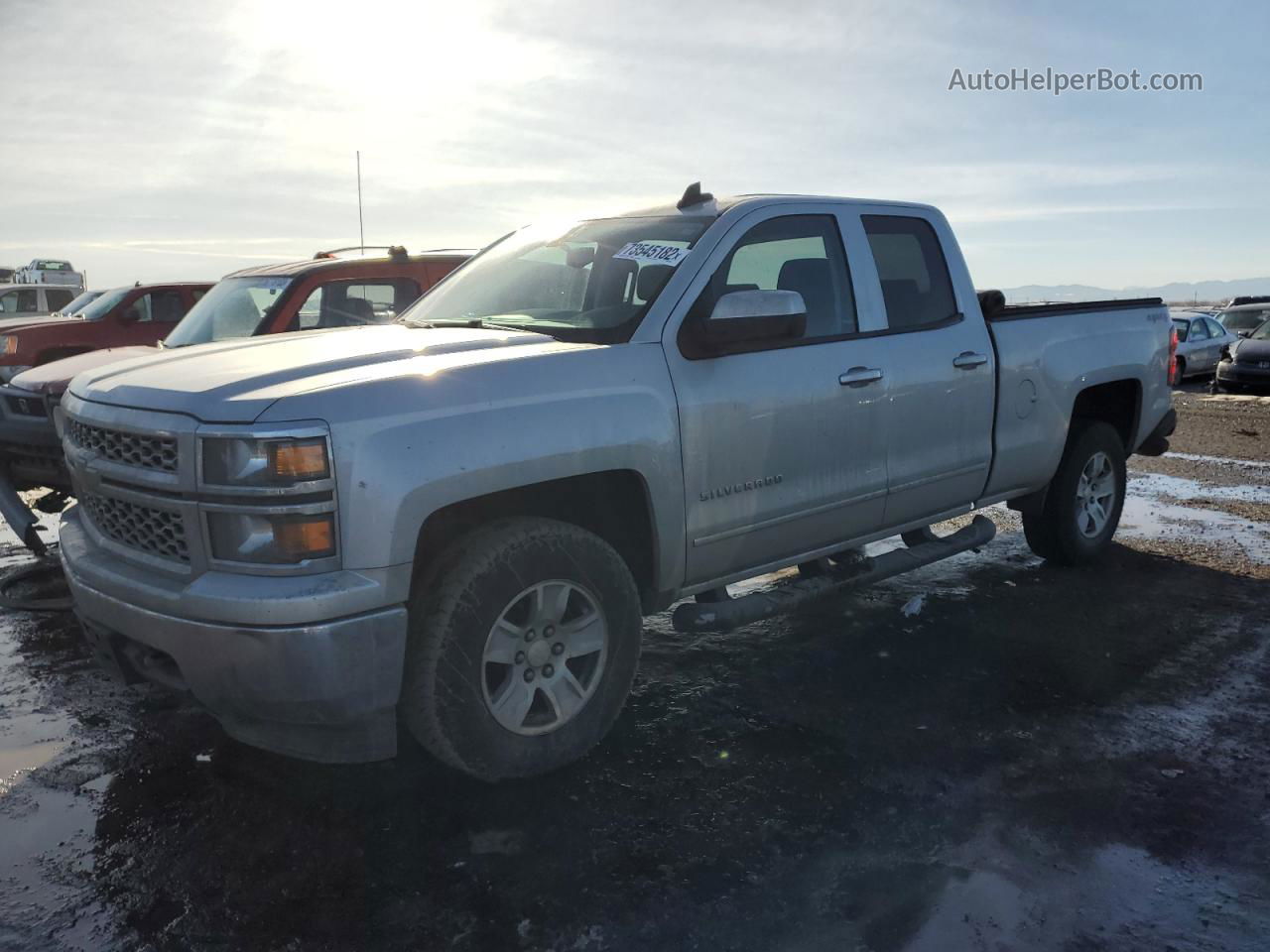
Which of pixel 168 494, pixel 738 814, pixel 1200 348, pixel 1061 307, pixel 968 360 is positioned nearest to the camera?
pixel 168 494

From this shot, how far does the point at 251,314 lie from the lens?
23.2 ft

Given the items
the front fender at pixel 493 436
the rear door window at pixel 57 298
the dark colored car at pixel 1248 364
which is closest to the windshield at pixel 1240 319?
the dark colored car at pixel 1248 364

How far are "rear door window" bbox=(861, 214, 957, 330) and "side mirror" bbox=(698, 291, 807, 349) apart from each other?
109cm

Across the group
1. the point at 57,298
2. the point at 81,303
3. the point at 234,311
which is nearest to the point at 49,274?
the point at 57,298

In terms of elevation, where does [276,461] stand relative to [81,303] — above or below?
above

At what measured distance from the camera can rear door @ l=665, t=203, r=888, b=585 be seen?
370cm

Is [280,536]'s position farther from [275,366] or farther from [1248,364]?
[1248,364]

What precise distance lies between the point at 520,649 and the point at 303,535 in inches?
32.4

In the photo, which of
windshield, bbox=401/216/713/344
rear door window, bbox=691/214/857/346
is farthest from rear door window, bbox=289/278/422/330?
rear door window, bbox=691/214/857/346

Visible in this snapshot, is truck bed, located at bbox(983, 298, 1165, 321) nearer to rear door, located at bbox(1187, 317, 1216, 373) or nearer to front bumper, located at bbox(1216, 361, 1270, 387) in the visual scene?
front bumper, located at bbox(1216, 361, 1270, 387)

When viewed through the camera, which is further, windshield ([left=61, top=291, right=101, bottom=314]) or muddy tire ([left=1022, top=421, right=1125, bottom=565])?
windshield ([left=61, top=291, right=101, bottom=314])

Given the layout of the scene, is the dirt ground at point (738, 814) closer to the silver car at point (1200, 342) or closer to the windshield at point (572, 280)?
the windshield at point (572, 280)

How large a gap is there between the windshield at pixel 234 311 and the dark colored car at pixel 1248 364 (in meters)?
16.4

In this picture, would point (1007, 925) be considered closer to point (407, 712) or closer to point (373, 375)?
point (407, 712)
